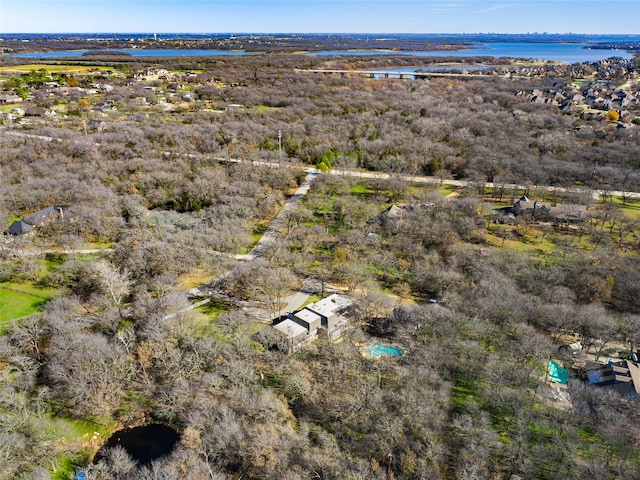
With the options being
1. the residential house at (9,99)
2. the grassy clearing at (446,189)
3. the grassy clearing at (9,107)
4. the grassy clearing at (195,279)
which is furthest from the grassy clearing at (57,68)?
the grassy clearing at (195,279)

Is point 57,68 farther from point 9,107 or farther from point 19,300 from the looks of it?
point 19,300

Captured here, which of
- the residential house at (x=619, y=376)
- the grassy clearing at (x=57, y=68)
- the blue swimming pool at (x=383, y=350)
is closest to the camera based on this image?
the residential house at (x=619, y=376)

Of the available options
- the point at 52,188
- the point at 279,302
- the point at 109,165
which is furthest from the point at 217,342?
the point at 109,165

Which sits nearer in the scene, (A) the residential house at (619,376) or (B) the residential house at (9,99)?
(A) the residential house at (619,376)

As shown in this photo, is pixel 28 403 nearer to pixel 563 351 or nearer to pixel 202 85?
pixel 563 351

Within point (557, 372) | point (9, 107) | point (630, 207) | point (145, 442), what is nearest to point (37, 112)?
point (9, 107)

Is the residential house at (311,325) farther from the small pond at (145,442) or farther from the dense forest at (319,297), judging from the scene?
the small pond at (145,442)

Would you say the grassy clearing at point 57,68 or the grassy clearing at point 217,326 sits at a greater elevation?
the grassy clearing at point 57,68

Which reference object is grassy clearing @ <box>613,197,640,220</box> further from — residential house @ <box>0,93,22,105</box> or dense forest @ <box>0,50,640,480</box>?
residential house @ <box>0,93,22,105</box>
